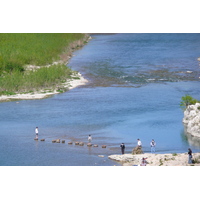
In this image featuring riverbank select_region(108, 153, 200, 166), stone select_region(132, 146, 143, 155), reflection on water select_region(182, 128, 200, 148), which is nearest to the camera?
riverbank select_region(108, 153, 200, 166)

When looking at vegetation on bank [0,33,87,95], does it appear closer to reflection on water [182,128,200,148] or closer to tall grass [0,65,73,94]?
tall grass [0,65,73,94]

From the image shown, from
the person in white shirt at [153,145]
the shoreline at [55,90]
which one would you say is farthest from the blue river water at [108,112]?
the shoreline at [55,90]

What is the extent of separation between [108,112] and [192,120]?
39.3 feet

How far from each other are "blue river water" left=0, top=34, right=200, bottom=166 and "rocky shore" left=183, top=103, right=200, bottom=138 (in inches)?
29.9

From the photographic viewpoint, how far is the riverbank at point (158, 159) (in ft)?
132

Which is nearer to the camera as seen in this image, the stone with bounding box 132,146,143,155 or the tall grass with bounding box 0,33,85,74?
the stone with bounding box 132,146,143,155

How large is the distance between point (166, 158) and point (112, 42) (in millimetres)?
79151

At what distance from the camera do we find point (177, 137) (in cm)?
5025

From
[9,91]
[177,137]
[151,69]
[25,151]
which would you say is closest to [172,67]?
[151,69]

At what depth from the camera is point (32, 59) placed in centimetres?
8344

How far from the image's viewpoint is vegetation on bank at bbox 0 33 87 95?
70.0 metres

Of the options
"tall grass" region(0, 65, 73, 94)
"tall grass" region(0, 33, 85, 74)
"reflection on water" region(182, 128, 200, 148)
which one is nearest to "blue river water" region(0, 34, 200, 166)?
"reflection on water" region(182, 128, 200, 148)

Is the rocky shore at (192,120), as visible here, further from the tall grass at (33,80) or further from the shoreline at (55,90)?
the tall grass at (33,80)

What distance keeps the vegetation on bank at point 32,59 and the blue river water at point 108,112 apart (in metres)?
3.67
